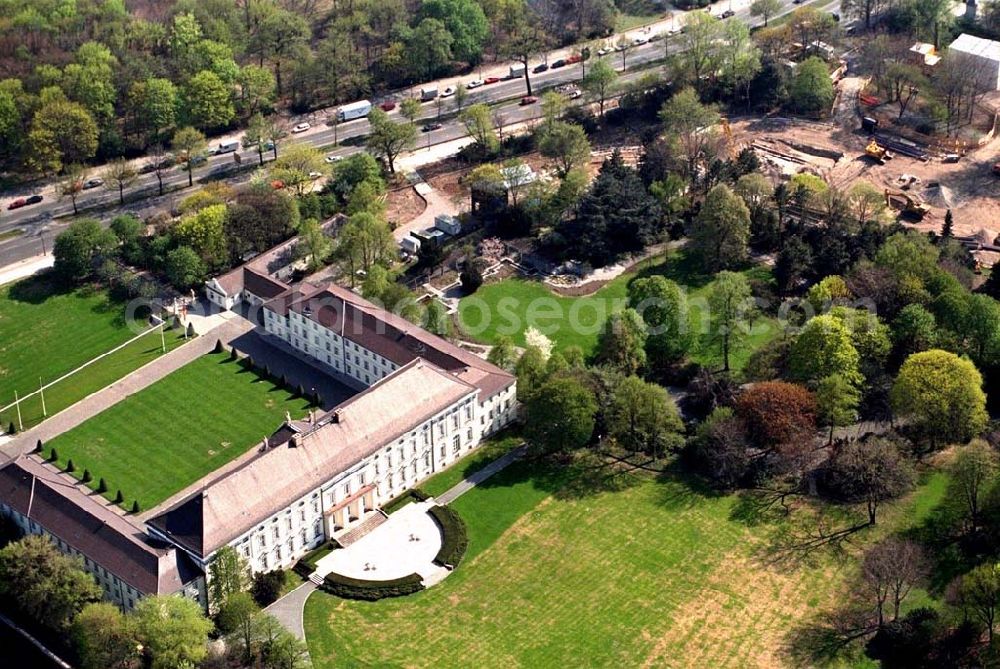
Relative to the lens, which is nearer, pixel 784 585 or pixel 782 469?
pixel 784 585

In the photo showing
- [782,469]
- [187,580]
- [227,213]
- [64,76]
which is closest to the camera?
[187,580]

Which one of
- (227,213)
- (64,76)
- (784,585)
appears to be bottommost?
(784,585)

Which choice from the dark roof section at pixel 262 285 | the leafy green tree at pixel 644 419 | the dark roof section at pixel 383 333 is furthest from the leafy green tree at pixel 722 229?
the dark roof section at pixel 262 285

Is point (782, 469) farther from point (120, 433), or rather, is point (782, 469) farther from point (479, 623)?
point (120, 433)

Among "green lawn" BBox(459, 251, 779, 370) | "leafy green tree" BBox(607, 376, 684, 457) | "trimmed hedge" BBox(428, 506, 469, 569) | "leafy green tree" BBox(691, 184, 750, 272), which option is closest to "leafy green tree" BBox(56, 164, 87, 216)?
"green lawn" BBox(459, 251, 779, 370)

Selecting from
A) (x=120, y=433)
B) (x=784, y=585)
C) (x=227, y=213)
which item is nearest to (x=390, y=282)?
(x=227, y=213)

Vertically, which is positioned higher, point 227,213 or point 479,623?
point 227,213

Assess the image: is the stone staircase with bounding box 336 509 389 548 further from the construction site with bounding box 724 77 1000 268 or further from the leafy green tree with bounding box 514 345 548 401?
the construction site with bounding box 724 77 1000 268
